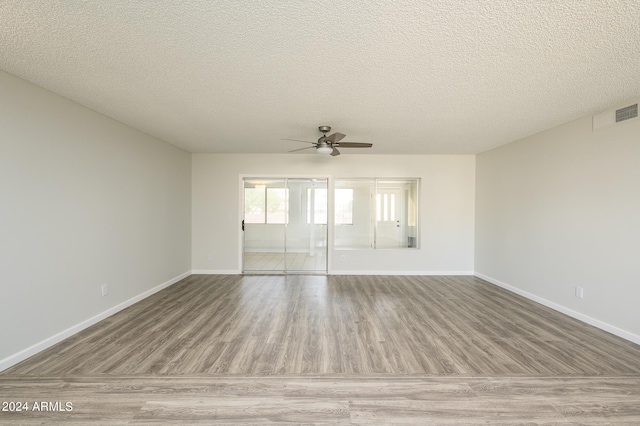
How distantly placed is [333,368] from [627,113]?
4130 mm

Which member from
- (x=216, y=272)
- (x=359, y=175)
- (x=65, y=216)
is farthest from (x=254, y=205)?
(x=65, y=216)

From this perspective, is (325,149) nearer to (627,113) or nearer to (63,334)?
(627,113)

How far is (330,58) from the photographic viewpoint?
1.98m

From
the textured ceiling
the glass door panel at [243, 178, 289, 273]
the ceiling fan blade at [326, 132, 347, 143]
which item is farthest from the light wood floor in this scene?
the textured ceiling

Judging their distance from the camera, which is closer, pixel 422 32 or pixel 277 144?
pixel 422 32

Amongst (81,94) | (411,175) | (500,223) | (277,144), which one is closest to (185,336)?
(81,94)

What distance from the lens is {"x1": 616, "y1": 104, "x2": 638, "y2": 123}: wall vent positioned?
2716mm

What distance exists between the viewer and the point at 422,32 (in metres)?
1.68

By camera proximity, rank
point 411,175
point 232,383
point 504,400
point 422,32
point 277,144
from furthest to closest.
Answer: point 411,175
point 277,144
point 232,383
point 504,400
point 422,32

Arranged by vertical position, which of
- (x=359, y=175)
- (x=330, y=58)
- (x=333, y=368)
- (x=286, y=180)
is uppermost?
(x=330, y=58)

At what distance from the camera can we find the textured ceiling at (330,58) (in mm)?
1520

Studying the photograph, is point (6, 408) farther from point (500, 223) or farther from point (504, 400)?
point (500, 223)

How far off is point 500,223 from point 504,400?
3.75 metres

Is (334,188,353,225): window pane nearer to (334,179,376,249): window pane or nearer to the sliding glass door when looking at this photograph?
(334,179,376,249): window pane
